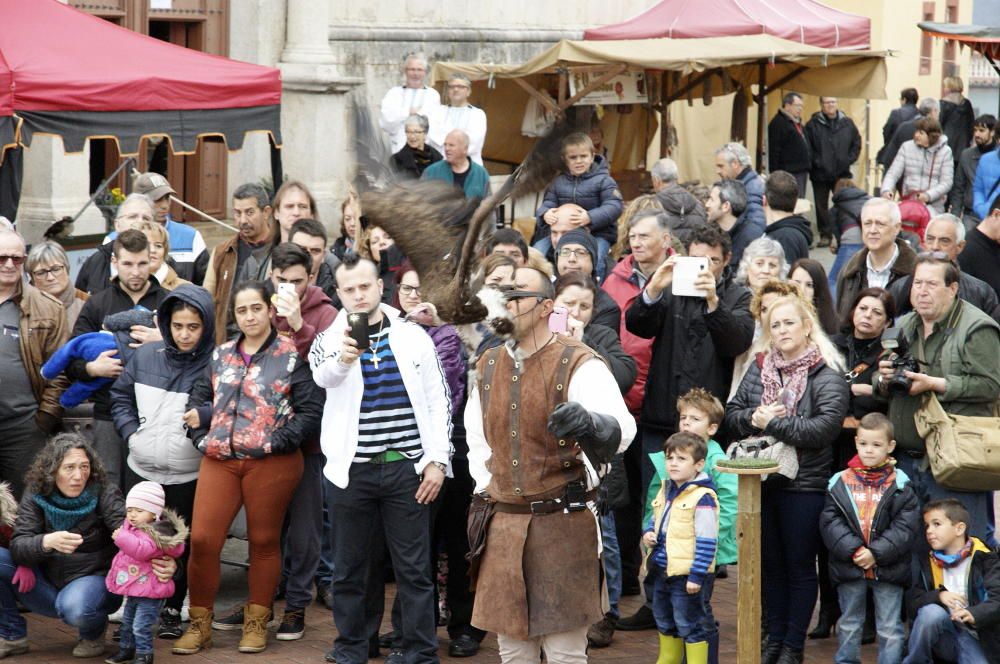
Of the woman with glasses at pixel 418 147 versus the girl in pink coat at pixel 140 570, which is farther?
the woman with glasses at pixel 418 147

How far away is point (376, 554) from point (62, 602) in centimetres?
154

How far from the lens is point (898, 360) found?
21.7 ft

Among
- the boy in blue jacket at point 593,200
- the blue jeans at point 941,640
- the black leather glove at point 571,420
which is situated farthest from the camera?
the boy in blue jacket at point 593,200

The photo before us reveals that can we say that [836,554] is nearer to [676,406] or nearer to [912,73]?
[676,406]

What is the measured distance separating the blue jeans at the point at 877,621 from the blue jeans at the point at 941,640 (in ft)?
0.33

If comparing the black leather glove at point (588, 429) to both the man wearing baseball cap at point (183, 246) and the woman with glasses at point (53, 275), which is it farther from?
the man wearing baseball cap at point (183, 246)

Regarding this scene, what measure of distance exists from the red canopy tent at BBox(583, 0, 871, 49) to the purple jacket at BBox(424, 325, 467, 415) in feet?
34.4

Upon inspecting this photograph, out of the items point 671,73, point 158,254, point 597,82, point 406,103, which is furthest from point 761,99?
point 158,254

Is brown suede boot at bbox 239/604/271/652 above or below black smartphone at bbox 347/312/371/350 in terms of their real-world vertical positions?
below

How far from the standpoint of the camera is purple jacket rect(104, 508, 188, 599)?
670 centimetres

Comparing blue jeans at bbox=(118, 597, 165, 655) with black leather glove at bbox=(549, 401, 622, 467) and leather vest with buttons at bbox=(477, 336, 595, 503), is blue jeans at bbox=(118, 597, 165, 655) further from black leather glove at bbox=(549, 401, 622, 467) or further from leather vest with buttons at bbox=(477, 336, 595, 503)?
black leather glove at bbox=(549, 401, 622, 467)

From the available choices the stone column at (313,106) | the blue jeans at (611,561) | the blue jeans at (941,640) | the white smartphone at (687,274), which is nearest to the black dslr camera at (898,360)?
the white smartphone at (687,274)

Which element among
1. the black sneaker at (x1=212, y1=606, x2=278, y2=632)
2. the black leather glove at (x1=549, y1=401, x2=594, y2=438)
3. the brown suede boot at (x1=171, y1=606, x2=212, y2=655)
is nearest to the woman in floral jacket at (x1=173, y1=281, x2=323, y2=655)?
the brown suede boot at (x1=171, y1=606, x2=212, y2=655)

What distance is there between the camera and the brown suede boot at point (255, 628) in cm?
693
